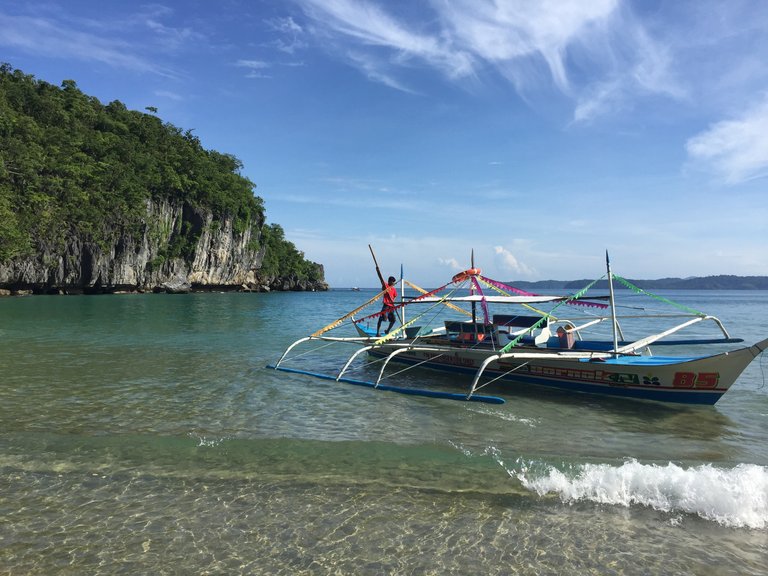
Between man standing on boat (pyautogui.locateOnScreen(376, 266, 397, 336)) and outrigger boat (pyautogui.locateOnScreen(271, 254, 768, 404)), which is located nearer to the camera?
outrigger boat (pyautogui.locateOnScreen(271, 254, 768, 404))

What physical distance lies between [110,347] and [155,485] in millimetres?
14295

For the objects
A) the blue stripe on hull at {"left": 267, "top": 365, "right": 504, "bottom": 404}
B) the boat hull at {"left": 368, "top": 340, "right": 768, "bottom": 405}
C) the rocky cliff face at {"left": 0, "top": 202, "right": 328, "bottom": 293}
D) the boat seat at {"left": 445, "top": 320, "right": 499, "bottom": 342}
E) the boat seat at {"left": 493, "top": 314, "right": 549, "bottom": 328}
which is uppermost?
the rocky cliff face at {"left": 0, "top": 202, "right": 328, "bottom": 293}

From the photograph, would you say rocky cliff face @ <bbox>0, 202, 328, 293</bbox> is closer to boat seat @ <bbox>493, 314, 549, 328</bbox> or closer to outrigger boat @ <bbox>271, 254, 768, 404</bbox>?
outrigger boat @ <bbox>271, 254, 768, 404</bbox>

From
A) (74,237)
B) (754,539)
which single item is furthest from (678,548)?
(74,237)

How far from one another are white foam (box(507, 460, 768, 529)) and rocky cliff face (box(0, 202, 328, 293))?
2315 inches

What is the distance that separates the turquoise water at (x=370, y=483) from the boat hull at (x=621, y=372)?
418 millimetres

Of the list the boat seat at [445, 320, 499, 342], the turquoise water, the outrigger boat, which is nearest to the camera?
the turquoise water

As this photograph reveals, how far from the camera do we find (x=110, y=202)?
5816 centimetres

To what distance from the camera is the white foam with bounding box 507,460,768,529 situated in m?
5.36

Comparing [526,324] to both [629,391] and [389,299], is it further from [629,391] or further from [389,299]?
[389,299]

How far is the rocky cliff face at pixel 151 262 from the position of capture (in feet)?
171

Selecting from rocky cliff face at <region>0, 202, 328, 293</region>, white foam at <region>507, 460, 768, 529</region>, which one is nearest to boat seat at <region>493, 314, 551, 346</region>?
white foam at <region>507, 460, 768, 529</region>

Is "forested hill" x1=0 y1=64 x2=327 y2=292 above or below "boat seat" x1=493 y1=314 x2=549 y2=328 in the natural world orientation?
above

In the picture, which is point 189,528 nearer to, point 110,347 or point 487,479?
point 487,479
